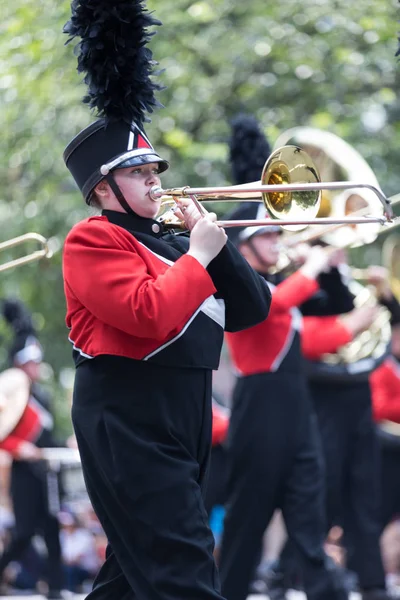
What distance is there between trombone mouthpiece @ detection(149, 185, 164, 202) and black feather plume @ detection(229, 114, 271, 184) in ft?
8.31

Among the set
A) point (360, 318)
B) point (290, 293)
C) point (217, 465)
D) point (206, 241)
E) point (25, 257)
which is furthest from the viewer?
point (217, 465)

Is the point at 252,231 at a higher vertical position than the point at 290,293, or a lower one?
higher

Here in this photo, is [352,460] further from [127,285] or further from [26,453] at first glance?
[127,285]

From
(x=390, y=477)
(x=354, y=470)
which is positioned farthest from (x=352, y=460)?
(x=390, y=477)

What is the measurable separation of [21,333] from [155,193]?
244 inches

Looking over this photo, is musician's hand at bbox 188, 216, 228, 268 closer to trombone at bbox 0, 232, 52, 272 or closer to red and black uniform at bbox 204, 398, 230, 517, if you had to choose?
trombone at bbox 0, 232, 52, 272

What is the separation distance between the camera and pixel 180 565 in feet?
13.4

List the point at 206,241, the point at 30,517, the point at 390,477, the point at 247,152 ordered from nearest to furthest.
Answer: the point at 206,241 < the point at 247,152 < the point at 390,477 < the point at 30,517

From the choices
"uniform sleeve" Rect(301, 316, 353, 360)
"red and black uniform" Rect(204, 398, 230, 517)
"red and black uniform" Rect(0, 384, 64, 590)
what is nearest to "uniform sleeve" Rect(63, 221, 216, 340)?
"uniform sleeve" Rect(301, 316, 353, 360)

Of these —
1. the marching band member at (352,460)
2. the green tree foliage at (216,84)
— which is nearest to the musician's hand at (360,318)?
the marching band member at (352,460)

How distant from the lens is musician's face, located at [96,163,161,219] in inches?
171

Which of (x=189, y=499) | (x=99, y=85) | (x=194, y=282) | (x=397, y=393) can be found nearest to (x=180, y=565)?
(x=189, y=499)

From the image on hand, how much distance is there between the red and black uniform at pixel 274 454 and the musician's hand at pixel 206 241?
2.31m

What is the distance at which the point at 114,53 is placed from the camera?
14.6 ft
